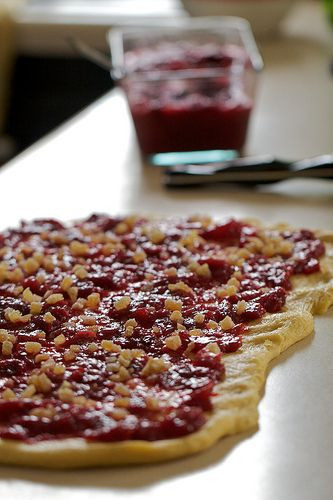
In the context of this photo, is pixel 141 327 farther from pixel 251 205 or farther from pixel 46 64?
pixel 46 64

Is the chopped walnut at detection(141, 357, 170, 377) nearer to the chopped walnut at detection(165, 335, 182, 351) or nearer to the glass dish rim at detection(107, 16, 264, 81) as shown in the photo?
the chopped walnut at detection(165, 335, 182, 351)

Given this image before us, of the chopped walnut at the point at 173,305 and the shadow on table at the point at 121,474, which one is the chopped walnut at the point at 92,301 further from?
the shadow on table at the point at 121,474

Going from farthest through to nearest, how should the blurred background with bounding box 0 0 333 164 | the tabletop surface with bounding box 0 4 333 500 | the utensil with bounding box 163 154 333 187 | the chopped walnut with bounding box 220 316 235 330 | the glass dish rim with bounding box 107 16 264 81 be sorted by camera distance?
the blurred background with bounding box 0 0 333 164, the glass dish rim with bounding box 107 16 264 81, the utensil with bounding box 163 154 333 187, the chopped walnut with bounding box 220 316 235 330, the tabletop surface with bounding box 0 4 333 500

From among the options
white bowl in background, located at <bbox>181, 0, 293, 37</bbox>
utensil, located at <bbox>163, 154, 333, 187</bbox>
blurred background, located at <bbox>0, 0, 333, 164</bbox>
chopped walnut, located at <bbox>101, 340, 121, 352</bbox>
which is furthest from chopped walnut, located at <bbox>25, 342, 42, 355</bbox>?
blurred background, located at <bbox>0, 0, 333, 164</bbox>

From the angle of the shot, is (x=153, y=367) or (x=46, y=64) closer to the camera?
(x=153, y=367)

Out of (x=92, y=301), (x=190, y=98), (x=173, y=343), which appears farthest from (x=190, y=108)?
(x=173, y=343)

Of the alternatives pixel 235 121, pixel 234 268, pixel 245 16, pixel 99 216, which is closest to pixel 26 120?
pixel 245 16
